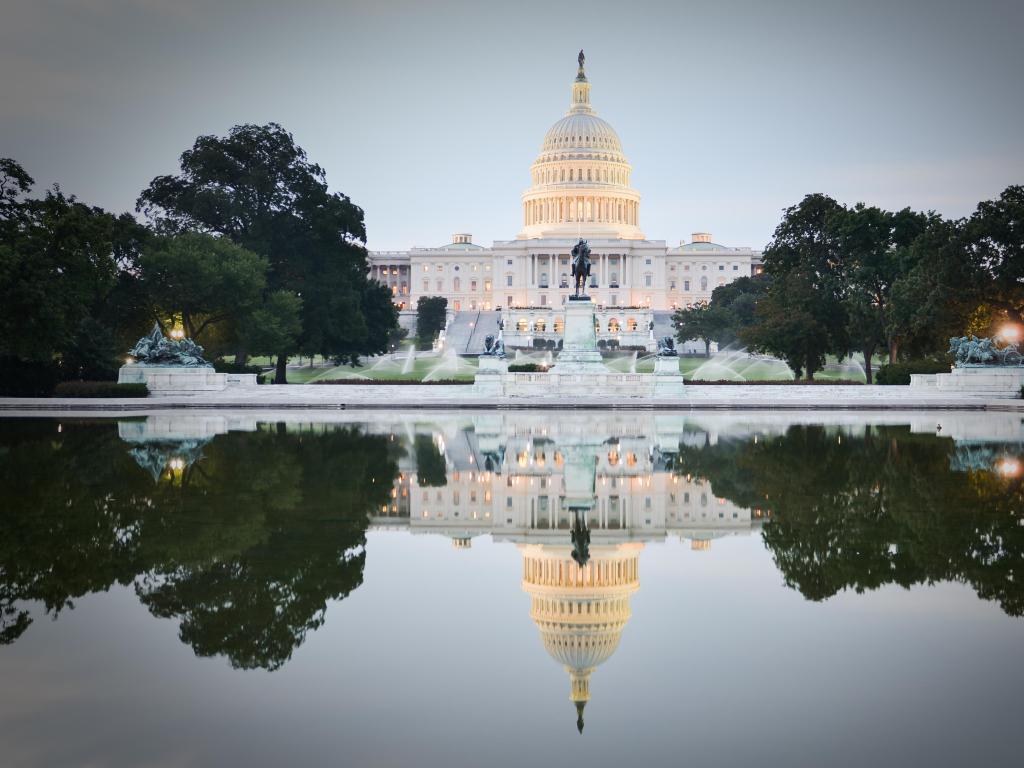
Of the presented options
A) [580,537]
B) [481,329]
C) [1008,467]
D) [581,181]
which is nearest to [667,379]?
[1008,467]

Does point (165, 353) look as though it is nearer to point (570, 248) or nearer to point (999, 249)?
point (999, 249)

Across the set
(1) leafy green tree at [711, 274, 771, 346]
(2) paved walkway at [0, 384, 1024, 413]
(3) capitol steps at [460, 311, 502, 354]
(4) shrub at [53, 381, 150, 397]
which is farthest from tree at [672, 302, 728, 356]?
(4) shrub at [53, 381, 150, 397]

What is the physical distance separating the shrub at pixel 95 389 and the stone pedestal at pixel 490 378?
1339 centimetres

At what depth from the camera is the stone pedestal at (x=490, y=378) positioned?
148 ft

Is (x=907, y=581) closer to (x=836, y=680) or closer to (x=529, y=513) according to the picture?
(x=836, y=680)

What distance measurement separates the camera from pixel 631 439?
83.0 feet

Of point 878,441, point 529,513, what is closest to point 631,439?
point 878,441

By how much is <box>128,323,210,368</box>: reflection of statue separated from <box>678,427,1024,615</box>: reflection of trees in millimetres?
29418

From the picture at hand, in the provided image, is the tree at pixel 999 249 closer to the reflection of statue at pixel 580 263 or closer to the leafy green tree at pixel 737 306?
the reflection of statue at pixel 580 263

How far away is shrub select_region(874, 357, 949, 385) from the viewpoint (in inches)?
1954

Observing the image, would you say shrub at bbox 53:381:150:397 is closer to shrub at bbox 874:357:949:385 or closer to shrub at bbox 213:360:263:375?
shrub at bbox 213:360:263:375

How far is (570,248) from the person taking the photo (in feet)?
497

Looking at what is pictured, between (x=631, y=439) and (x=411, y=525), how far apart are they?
43.9 ft

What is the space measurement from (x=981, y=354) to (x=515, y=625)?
43409 millimetres
